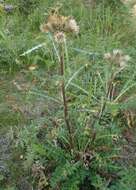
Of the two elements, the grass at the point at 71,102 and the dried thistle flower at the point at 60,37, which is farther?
the grass at the point at 71,102

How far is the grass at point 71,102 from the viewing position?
294 cm

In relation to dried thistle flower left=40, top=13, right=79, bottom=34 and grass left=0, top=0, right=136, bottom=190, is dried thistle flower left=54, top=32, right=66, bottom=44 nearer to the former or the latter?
dried thistle flower left=40, top=13, right=79, bottom=34

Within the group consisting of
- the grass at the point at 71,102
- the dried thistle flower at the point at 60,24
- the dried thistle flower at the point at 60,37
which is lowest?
the grass at the point at 71,102

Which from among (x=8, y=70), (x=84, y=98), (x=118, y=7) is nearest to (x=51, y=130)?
(x=84, y=98)

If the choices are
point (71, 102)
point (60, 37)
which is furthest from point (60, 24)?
point (71, 102)

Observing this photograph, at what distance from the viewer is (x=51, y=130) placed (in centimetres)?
316

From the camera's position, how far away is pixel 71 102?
3545mm

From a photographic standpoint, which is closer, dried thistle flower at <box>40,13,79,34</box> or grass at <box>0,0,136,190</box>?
dried thistle flower at <box>40,13,79,34</box>

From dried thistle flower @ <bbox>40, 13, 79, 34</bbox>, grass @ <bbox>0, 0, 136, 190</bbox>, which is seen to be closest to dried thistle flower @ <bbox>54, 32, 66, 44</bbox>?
dried thistle flower @ <bbox>40, 13, 79, 34</bbox>

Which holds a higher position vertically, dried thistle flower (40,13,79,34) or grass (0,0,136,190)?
dried thistle flower (40,13,79,34)

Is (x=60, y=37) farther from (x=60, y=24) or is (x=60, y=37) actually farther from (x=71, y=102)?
(x=71, y=102)

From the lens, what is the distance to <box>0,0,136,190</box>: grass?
294 cm

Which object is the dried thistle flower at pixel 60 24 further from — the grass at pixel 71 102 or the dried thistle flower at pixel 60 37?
the grass at pixel 71 102

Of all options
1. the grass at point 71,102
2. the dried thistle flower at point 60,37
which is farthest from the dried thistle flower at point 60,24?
the grass at point 71,102
